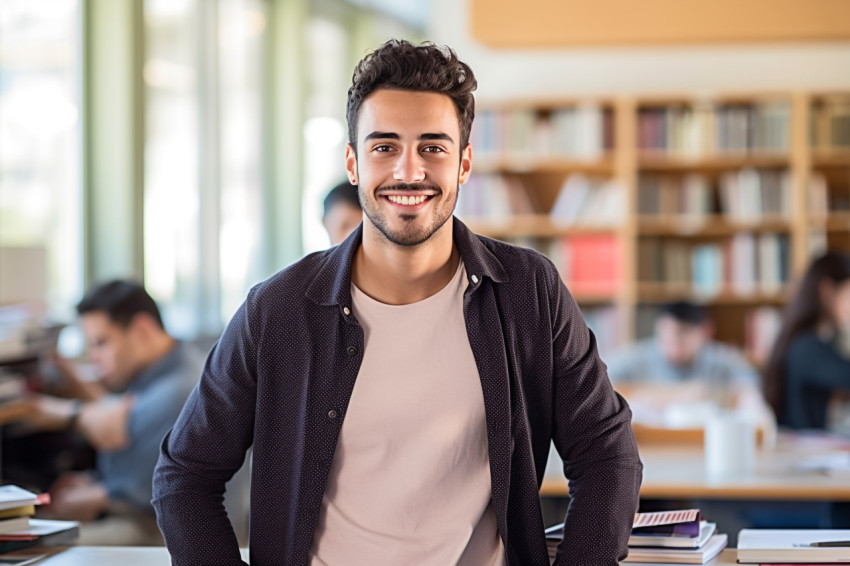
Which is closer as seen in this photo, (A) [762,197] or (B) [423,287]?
(B) [423,287]

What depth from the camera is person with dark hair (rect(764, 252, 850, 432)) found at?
4.18 metres

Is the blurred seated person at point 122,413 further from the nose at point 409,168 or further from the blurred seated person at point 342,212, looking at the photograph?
the nose at point 409,168

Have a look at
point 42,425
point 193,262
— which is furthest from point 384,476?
point 193,262

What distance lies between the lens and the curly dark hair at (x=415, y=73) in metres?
1.80

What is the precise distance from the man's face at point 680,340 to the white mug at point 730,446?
2032 millimetres

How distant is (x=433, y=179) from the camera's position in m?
1.79

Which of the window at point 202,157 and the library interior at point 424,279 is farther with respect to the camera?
the window at point 202,157

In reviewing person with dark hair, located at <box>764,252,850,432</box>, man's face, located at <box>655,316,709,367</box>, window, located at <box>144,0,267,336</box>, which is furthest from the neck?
window, located at <box>144,0,267,336</box>

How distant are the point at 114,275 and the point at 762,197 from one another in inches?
138

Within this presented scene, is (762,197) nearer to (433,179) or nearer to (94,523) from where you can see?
(94,523)

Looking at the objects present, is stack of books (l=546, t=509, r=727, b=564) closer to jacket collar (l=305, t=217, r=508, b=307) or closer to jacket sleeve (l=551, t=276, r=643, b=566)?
Answer: jacket sleeve (l=551, t=276, r=643, b=566)

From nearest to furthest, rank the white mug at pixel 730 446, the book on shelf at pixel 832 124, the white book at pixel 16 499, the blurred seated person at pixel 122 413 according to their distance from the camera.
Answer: the white book at pixel 16 499, the white mug at pixel 730 446, the blurred seated person at pixel 122 413, the book on shelf at pixel 832 124

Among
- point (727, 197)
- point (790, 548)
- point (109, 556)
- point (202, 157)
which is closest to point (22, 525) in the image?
point (109, 556)

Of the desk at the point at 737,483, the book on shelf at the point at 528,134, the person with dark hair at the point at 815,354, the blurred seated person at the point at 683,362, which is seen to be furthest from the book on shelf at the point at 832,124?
the desk at the point at 737,483
